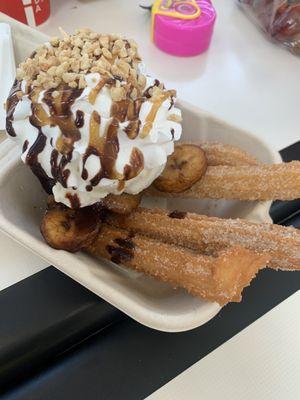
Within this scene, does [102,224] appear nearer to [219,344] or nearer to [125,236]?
[125,236]

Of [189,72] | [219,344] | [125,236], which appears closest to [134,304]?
[125,236]

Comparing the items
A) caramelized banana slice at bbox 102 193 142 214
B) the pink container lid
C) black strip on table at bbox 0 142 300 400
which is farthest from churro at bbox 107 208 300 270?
the pink container lid

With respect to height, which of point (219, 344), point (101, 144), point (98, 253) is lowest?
point (219, 344)

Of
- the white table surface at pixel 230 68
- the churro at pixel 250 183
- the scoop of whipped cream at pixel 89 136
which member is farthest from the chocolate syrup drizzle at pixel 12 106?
the white table surface at pixel 230 68

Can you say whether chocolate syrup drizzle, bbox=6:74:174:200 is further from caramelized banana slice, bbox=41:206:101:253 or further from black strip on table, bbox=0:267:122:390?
black strip on table, bbox=0:267:122:390

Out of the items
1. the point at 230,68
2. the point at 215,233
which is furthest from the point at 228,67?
the point at 215,233

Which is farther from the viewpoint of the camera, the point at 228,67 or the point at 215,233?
the point at 228,67

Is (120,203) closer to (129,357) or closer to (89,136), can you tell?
(89,136)
